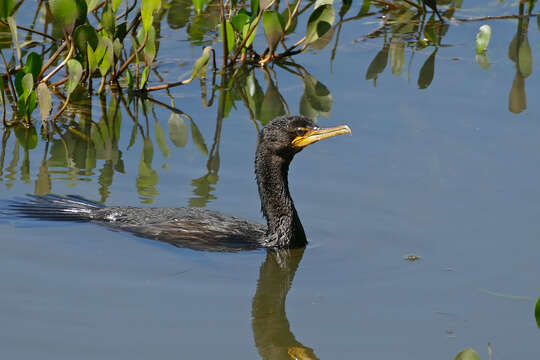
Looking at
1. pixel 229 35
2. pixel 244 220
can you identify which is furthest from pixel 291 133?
pixel 229 35

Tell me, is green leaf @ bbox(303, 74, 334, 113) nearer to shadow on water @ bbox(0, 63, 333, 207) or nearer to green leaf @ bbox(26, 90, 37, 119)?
shadow on water @ bbox(0, 63, 333, 207)

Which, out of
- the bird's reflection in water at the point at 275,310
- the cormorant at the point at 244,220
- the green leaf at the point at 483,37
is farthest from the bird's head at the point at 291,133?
the green leaf at the point at 483,37

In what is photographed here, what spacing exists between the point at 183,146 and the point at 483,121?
3.22 metres

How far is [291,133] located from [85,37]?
10.6ft

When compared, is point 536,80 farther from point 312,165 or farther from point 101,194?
point 101,194

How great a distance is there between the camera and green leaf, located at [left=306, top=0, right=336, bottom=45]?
11750mm

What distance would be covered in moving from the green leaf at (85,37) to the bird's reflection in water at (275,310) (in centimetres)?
352

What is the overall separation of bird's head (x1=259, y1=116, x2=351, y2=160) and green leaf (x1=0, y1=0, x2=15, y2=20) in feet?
10.6

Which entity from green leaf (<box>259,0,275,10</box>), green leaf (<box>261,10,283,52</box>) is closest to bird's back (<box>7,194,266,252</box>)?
green leaf (<box>259,0,275,10</box>)

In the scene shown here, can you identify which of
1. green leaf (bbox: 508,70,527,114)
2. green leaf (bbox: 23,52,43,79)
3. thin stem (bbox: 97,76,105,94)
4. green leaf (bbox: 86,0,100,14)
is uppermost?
green leaf (bbox: 86,0,100,14)

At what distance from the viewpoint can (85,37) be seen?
10.4 metres

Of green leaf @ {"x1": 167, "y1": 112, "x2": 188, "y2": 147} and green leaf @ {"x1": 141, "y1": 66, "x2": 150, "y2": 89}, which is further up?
green leaf @ {"x1": 141, "y1": 66, "x2": 150, "y2": 89}

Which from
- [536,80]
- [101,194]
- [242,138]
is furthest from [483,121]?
[101,194]

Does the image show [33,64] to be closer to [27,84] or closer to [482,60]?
[27,84]
